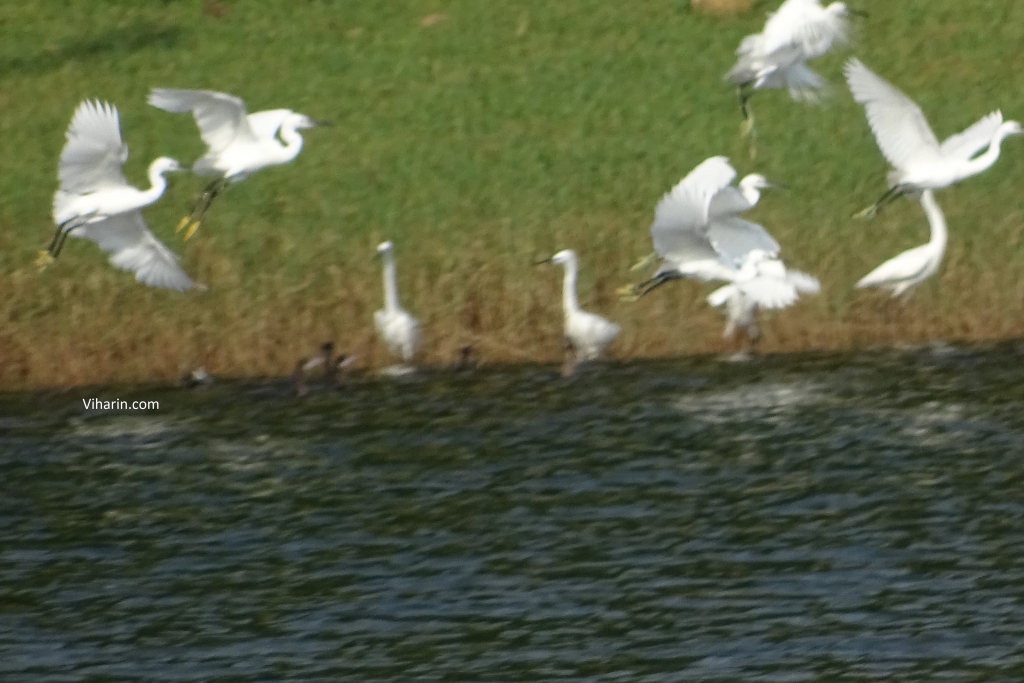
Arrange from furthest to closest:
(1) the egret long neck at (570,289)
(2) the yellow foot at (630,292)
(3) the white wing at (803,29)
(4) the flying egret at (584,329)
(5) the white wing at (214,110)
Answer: (1) the egret long neck at (570,289), (4) the flying egret at (584,329), (2) the yellow foot at (630,292), (3) the white wing at (803,29), (5) the white wing at (214,110)

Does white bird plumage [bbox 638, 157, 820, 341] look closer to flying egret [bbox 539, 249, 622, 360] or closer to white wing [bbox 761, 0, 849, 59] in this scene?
flying egret [bbox 539, 249, 622, 360]

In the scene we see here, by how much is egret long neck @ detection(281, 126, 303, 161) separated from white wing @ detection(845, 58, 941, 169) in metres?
4.16

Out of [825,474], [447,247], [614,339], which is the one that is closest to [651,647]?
[825,474]

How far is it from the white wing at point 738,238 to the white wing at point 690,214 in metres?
0.12

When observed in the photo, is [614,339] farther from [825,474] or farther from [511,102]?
[511,102]

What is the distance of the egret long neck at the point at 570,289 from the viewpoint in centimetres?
1738

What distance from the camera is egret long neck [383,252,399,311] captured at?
1770 cm

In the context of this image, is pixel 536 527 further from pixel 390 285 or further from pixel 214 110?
pixel 390 285

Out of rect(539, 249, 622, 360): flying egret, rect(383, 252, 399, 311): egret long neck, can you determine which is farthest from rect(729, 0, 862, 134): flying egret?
rect(383, 252, 399, 311): egret long neck

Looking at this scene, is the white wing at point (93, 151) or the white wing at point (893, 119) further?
the white wing at point (893, 119)

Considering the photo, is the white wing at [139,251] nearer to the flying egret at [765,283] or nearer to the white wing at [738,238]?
the white wing at [738,238]

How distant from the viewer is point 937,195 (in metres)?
21.0

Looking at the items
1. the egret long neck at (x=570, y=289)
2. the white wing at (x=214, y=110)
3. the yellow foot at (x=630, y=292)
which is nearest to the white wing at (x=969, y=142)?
the yellow foot at (x=630, y=292)

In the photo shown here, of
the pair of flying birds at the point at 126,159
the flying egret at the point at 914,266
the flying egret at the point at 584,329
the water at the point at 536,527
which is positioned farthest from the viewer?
the flying egret at the point at 584,329
